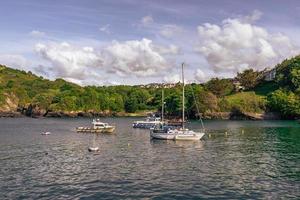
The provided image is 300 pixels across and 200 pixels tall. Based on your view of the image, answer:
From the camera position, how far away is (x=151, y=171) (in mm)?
68062

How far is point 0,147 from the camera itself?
100m

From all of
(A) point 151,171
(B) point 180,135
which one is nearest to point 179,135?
(B) point 180,135

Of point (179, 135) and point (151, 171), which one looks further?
point (179, 135)

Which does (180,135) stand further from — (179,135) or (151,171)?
(151,171)

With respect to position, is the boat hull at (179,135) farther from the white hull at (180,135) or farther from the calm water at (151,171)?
the calm water at (151,171)

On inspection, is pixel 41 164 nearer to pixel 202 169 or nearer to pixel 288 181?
pixel 202 169

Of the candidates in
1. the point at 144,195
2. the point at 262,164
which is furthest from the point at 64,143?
the point at 144,195

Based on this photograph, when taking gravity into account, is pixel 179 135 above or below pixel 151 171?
above

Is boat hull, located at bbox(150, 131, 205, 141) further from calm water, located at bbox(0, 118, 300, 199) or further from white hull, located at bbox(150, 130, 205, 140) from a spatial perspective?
calm water, located at bbox(0, 118, 300, 199)

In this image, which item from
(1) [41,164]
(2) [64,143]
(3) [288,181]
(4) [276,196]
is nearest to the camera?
(4) [276,196]

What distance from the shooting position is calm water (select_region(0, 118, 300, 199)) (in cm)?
5362

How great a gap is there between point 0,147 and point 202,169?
55.5 m

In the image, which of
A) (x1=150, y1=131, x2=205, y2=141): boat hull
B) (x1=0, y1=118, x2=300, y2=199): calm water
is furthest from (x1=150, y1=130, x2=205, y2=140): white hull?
(x1=0, y1=118, x2=300, y2=199): calm water

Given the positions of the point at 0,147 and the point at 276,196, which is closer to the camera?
the point at 276,196
